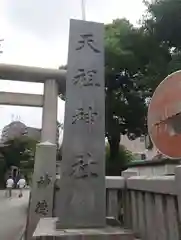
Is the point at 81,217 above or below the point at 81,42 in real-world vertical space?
below

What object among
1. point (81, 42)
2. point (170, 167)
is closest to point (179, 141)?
point (81, 42)

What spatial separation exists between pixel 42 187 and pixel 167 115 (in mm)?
3534

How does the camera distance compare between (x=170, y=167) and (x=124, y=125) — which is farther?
(x=124, y=125)

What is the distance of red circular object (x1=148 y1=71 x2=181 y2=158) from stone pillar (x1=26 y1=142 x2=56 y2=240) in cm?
322

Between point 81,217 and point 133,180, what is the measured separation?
73 centimetres

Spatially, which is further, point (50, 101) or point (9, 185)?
point (9, 185)

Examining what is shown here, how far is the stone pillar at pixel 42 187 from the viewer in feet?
17.1

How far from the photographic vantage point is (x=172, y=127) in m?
2.35

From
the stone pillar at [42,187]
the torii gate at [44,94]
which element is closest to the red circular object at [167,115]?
the stone pillar at [42,187]

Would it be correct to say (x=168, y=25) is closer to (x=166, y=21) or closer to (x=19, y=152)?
(x=166, y=21)

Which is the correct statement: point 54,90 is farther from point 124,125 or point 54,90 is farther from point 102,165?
point 124,125

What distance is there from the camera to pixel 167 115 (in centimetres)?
242

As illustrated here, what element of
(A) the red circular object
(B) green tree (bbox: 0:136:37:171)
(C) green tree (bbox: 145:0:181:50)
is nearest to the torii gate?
(C) green tree (bbox: 145:0:181:50)

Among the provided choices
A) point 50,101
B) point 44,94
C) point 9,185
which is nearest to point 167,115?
point 50,101
